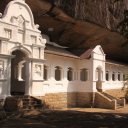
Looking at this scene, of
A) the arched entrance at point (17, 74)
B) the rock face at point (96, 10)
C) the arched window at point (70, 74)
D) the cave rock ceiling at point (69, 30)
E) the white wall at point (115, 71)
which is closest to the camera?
the arched entrance at point (17, 74)

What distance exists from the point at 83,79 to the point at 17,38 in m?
10.2

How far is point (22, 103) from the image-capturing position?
19.5 m

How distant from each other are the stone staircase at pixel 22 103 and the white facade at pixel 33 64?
50 cm

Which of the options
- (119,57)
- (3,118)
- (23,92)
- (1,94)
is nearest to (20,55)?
(23,92)

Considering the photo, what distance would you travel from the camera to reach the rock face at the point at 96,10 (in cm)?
2360

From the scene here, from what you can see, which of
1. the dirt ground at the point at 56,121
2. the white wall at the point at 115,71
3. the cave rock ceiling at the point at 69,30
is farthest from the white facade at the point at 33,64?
the dirt ground at the point at 56,121

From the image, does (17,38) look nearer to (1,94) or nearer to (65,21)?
(1,94)

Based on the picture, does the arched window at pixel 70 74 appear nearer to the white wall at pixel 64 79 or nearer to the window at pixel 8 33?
the white wall at pixel 64 79

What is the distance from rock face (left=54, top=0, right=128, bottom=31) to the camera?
23.6 m

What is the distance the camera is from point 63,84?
26312 millimetres

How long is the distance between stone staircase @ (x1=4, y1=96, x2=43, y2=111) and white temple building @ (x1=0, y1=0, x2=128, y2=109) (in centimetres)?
42

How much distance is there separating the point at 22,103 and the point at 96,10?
32.5 ft

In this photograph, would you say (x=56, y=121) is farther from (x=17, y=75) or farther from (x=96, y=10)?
(x=96, y=10)

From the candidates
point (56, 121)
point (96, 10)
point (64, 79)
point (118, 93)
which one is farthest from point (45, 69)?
point (118, 93)
